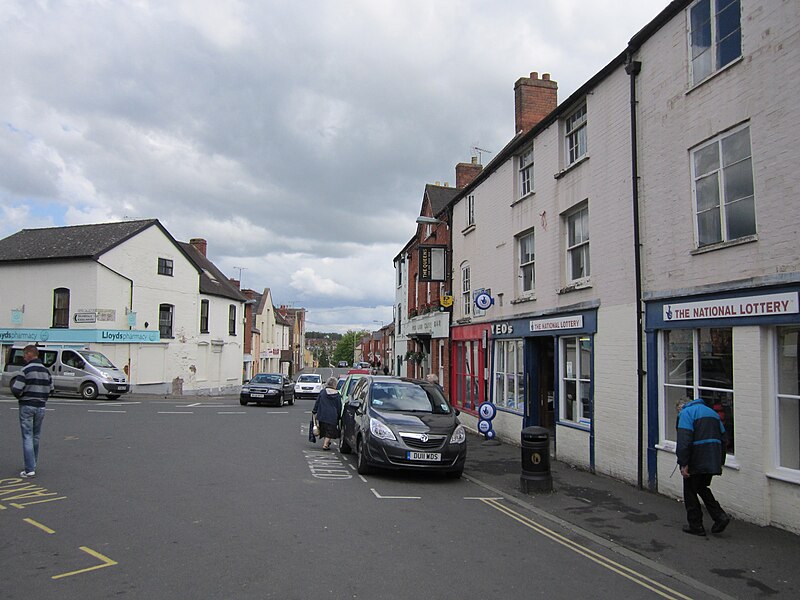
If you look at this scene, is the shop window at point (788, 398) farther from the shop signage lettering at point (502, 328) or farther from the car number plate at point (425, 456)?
the shop signage lettering at point (502, 328)

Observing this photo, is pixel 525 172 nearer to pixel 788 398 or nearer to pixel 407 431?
pixel 407 431

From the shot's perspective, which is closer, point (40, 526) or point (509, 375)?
point (40, 526)

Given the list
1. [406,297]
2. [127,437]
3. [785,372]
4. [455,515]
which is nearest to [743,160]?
[785,372]

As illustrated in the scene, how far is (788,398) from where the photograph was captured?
7.39 m

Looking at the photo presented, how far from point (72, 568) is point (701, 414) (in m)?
6.65

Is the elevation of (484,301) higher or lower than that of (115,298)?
lower

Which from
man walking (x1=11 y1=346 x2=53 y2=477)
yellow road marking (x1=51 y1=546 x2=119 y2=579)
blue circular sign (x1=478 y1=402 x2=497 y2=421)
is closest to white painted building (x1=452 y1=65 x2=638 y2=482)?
blue circular sign (x1=478 y1=402 x2=497 y2=421)

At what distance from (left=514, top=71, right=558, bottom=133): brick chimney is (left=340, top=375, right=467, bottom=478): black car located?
10421mm

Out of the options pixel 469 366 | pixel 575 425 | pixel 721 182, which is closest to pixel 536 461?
pixel 575 425

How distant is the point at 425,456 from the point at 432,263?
12.7 meters

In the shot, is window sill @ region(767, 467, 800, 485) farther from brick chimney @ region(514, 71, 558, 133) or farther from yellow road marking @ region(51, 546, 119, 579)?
brick chimney @ region(514, 71, 558, 133)

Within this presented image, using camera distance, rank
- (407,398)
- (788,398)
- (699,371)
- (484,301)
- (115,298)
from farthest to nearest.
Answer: (115,298), (484,301), (407,398), (699,371), (788,398)

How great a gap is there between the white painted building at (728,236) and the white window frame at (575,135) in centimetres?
231

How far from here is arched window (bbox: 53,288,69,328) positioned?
31297 mm
